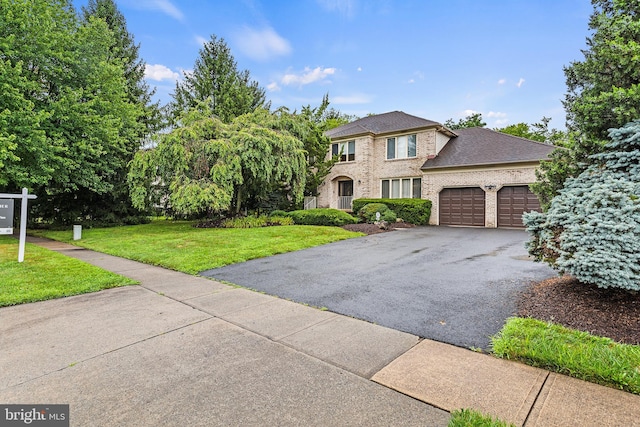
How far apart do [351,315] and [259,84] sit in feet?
87.3

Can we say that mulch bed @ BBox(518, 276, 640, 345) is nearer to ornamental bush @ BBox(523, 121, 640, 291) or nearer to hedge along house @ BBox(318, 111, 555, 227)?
ornamental bush @ BBox(523, 121, 640, 291)

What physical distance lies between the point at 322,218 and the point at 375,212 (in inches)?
112

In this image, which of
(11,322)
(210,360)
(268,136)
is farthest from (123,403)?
(268,136)

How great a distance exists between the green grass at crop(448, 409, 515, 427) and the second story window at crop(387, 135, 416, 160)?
1836cm

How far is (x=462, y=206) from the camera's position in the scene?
17.0 meters

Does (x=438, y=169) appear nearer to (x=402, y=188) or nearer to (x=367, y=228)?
(x=402, y=188)

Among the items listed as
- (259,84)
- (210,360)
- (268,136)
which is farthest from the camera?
(259,84)

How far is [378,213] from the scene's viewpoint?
51.0 feet

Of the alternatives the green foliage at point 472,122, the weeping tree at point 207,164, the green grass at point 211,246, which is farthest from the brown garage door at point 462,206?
the green foliage at point 472,122

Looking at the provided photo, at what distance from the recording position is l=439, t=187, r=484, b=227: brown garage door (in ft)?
54.2

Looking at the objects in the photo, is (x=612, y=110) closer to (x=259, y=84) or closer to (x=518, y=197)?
(x=518, y=197)

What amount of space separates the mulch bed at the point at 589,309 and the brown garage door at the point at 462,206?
13.0m

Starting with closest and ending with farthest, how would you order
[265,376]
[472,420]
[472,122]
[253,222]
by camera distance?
1. [472,420]
2. [265,376]
3. [253,222]
4. [472,122]

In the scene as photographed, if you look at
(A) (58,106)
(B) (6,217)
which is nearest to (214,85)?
(A) (58,106)
